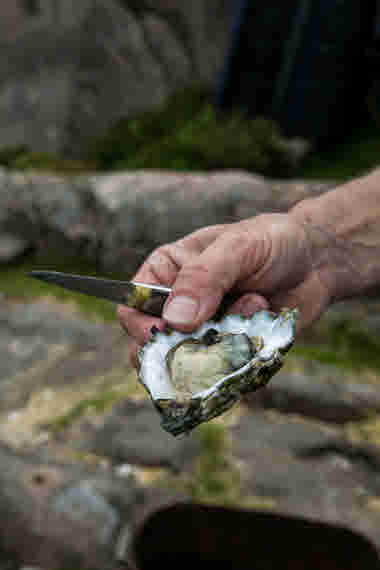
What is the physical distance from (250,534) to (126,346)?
71.6 inches

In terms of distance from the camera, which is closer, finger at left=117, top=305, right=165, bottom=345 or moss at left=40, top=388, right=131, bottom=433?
finger at left=117, top=305, right=165, bottom=345

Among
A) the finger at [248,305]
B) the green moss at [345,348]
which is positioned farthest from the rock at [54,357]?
the finger at [248,305]

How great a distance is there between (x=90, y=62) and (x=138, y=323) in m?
6.99

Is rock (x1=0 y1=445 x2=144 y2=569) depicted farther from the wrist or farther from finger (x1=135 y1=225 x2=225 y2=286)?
the wrist

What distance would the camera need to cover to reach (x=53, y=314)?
4426mm

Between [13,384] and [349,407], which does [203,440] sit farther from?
[13,384]

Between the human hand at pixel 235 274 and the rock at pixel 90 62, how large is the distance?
20.5 feet

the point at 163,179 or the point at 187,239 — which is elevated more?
the point at 187,239

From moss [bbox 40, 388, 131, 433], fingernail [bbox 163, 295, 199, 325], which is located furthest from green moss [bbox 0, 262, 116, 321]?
fingernail [bbox 163, 295, 199, 325]

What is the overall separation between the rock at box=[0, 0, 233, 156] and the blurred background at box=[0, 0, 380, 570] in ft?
0.09

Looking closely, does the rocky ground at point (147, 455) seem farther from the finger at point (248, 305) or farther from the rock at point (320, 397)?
the finger at point (248, 305)

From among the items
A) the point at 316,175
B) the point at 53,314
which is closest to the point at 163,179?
the point at 53,314

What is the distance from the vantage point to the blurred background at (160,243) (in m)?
2.32

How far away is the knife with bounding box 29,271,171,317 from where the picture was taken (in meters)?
1.38
